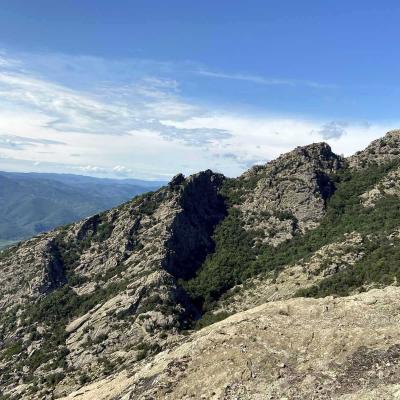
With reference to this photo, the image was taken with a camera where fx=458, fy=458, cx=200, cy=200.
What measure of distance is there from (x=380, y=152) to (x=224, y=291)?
8928 cm

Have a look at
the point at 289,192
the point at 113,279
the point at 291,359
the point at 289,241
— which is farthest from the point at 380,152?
the point at 291,359

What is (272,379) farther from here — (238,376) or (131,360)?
(131,360)

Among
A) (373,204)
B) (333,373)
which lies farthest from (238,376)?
(373,204)

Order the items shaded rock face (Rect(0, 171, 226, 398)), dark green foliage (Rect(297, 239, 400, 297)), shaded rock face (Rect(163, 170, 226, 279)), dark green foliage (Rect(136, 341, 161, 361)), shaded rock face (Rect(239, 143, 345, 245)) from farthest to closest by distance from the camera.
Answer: shaded rock face (Rect(239, 143, 345, 245)) < shaded rock face (Rect(163, 170, 226, 279)) < shaded rock face (Rect(0, 171, 226, 398)) < dark green foliage (Rect(297, 239, 400, 297)) < dark green foliage (Rect(136, 341, 161, 361))

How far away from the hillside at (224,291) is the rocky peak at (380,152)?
774 mm

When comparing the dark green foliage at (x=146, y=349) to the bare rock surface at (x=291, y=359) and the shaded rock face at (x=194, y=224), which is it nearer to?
the bare rock surface at (x=291, y=359)

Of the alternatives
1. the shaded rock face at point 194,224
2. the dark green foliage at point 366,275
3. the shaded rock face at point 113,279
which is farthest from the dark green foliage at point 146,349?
A: the shaded rock face at point 194,224

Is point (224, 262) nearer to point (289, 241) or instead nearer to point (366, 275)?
point (289, 241)

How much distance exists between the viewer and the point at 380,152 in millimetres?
172750

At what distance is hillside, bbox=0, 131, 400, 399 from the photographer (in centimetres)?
4819

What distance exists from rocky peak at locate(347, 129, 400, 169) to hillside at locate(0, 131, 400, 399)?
774mm

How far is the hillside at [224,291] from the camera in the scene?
158 ft

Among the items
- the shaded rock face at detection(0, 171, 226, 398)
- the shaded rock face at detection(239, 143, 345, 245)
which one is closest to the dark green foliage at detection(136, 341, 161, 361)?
the shaded rock face at detection(0, 171, 226, 398)

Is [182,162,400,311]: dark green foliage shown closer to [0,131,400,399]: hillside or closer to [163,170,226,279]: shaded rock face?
[0,131,400,399]: hillside
